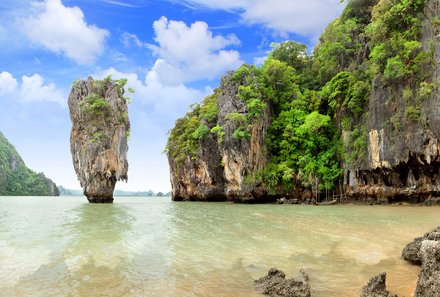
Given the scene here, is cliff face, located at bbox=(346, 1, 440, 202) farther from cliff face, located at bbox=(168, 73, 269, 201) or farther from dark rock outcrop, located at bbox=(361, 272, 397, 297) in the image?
dark rock outcrop, located at bbox=(361, 272, 397, 297)

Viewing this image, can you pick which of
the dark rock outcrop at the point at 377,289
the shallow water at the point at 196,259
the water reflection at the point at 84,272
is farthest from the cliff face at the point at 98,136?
the dark rock outcrop at the point at 377,289

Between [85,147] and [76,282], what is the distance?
3094 centimetres

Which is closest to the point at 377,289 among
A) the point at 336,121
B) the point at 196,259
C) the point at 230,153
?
the point at 196,259

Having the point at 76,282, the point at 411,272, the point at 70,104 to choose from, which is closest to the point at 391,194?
the point at 411,272

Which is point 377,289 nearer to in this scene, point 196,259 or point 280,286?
point 280,286

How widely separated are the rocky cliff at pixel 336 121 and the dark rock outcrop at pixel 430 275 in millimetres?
18294

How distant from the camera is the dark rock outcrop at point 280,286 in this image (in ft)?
16.0

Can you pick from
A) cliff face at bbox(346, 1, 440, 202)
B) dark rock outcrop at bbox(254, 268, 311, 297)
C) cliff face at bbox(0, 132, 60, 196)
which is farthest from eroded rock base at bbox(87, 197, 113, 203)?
cliff face at bbox(0, 132, 60, 196)

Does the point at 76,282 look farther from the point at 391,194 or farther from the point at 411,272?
the point at 391,194

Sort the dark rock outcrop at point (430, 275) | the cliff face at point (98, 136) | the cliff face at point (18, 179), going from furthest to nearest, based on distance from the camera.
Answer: the cliff face at point (18, 179), the cliff face at point (98, 136), the dark rock outcrop at point (430, 275)

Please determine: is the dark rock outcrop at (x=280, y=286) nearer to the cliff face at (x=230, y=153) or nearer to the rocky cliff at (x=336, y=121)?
the rocky cliff at (x=336, y=121)

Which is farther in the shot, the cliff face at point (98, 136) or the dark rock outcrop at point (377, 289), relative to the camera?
the cliff face at point (98, 136)

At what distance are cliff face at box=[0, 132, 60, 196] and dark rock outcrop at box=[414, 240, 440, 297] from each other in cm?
8915

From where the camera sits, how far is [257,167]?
3012 cm
